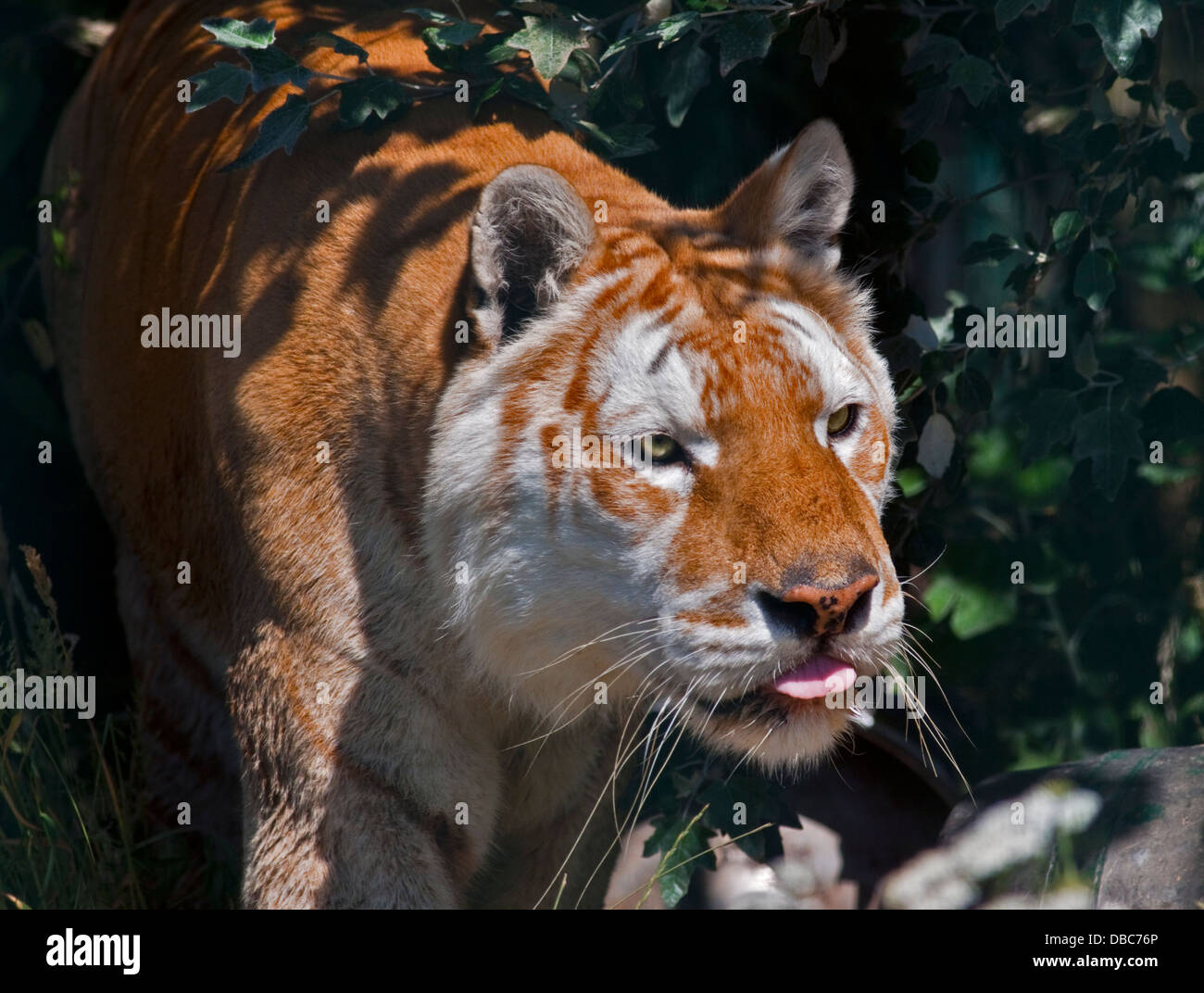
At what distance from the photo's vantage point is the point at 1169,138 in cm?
367

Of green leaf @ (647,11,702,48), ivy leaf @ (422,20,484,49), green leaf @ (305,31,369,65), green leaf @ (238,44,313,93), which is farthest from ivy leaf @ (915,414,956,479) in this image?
green leaf @ (238,44,313,93)

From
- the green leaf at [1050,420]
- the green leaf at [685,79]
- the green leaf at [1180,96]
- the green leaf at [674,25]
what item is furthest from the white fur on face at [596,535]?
the green leaf at [1180,96]

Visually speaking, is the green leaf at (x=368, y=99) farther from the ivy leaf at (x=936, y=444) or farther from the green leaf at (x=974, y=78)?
the ivy leaf at (x=936, y=444)

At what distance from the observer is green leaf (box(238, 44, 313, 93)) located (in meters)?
3.08

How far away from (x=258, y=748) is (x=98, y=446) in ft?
4.54

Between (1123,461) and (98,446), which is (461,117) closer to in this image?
(98,446)

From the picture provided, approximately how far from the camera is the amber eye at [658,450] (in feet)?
8.95

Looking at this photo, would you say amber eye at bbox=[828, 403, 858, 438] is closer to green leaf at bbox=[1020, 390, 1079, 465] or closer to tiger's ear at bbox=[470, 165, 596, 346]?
tiger's ear at bbox=[470, 165, 596, 346]

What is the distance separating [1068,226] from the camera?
3588mm

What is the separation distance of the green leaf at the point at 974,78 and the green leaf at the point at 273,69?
5.22ft
